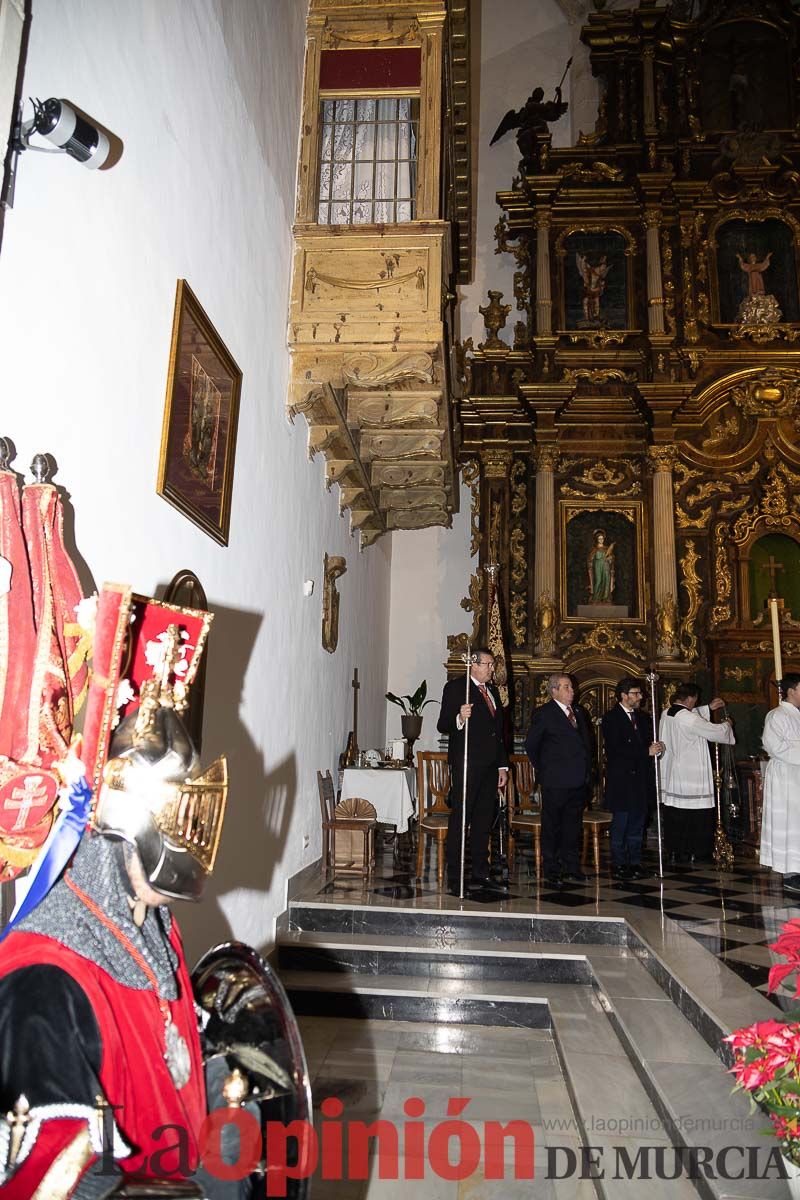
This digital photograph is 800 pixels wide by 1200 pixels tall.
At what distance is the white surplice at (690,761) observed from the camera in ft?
25.6

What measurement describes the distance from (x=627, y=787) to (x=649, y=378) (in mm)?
6522

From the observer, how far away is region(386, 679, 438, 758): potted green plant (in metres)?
10.2

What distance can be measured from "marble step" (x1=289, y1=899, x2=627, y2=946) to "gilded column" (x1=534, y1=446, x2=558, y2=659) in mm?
5769

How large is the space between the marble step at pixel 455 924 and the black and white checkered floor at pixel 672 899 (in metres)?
0.12

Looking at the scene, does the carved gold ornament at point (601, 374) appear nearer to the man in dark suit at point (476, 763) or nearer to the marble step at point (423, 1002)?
the man in dark suit at point (476, 763)

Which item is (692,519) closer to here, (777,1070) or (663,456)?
(663,456)

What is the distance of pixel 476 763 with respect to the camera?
652 cm

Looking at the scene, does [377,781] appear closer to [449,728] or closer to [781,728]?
[449,728]

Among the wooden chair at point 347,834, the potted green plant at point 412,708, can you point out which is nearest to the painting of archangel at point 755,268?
the potted green plant at point 412,708

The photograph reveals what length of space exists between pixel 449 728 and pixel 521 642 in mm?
5090

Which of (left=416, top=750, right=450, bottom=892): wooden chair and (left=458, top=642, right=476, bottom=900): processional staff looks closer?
(left=458, top=642, right=476, bottom=900): processional staff

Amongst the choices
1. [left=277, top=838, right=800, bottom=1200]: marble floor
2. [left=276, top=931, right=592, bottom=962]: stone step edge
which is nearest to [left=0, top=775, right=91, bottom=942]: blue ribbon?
[left=277, top=838, right=800, bottom=1200]: marble floor

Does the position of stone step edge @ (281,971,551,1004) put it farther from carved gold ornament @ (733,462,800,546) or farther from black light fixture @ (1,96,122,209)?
carved gold ornament @ (733,462,800,546)

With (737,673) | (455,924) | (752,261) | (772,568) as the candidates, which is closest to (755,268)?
(752,261)
